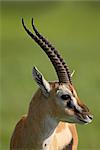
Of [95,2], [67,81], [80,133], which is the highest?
[95,2]

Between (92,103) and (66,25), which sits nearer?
(92,103)

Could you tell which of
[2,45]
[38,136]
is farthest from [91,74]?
[38,136]

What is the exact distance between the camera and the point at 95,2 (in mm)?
34562

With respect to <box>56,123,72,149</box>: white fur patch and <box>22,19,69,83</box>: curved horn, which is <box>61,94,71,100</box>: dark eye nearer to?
<box>22,19,69,83</box>: curved horn

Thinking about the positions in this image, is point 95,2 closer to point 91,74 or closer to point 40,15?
point 40,15

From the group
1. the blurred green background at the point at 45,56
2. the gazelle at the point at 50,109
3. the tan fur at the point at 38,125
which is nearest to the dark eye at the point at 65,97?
the gazelle at the point at 50,109

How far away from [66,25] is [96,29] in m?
1.97

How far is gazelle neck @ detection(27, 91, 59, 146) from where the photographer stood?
806 cm

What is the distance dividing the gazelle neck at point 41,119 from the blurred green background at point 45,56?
3734 mm

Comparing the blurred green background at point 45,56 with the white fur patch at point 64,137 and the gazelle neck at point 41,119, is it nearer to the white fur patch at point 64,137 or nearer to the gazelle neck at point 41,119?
the white fur patch at point 64,137

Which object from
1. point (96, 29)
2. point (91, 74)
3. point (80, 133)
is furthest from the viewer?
point (96, 29)

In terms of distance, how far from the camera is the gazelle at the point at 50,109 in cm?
794

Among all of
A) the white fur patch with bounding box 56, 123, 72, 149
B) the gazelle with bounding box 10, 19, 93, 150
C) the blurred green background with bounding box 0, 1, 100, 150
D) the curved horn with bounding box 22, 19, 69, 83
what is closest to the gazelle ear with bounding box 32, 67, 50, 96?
the gazelle with bounding box 10, 19, 93, 150

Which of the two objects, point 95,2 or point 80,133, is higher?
point 95,2
